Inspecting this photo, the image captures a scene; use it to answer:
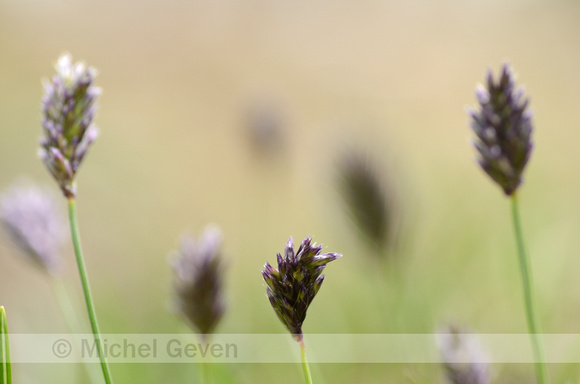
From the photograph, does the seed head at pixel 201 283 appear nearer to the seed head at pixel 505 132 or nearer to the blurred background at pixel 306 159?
the blurred background at pixel 306 159

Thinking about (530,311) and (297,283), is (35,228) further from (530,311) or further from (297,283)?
(530,311)

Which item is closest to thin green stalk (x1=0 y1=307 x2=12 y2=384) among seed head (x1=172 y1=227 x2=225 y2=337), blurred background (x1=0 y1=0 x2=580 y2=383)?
seed head (x1=172 y1=227 x2=225 y2=337)

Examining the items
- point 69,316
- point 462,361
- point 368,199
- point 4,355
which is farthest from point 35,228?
point 462,361

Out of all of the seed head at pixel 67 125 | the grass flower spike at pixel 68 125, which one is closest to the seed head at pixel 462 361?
the grass flower spike at pixel 68 125

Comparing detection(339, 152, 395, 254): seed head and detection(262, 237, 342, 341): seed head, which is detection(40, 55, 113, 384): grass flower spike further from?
detection(339, 152, 395, 254): seed head

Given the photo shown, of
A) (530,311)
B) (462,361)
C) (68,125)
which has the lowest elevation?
(462,361)

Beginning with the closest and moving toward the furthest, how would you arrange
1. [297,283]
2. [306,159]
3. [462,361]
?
Answer: [297,283] → [462,361] → [306,159]

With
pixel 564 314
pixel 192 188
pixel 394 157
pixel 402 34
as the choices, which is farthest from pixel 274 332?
pixel 402 34
